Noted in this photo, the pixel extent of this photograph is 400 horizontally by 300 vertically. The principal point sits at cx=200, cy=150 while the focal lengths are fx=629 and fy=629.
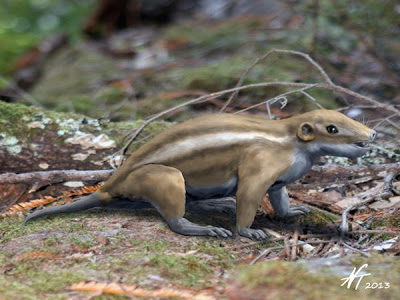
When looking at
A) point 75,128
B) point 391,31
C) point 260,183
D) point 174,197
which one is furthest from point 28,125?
point 391,31

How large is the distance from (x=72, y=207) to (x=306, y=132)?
47.0 inches

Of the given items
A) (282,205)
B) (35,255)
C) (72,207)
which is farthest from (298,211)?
(35,255)

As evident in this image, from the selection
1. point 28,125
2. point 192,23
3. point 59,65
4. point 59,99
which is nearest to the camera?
point 28,125

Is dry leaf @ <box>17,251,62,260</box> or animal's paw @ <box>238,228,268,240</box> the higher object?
dry leaf @ <box>17,251,62,260</box>

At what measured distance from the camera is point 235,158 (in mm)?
2875

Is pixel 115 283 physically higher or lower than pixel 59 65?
higher

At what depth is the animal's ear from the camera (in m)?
2.85

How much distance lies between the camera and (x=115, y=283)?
2.31m

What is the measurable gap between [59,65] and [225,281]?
682cm

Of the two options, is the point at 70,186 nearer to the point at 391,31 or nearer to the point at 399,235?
the point at 399,235

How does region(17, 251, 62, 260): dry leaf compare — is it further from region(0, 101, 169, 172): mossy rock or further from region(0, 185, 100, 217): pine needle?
region(0, 101, 169, 172): mossy rock

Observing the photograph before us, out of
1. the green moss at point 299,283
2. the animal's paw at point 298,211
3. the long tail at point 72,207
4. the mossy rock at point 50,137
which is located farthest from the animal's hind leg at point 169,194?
the mossy rock at point 50,137

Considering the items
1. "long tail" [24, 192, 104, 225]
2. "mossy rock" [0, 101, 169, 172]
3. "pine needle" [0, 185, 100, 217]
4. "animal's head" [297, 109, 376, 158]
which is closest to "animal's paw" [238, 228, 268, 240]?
"animal's head" [297, 109, 376, 158]

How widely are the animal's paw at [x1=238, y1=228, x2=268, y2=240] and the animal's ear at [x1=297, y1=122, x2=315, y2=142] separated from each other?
47 cm
